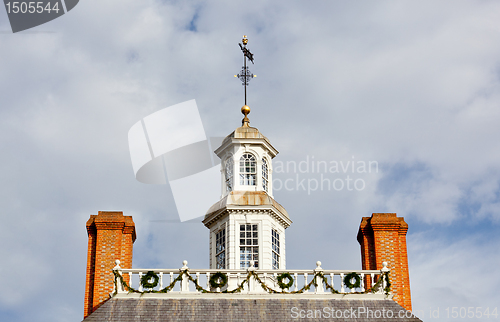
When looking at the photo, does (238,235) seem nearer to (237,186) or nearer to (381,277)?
(237,186)

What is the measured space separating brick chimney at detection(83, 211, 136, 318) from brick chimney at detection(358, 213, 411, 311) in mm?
9829

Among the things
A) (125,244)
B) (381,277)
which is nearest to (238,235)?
(125,244)

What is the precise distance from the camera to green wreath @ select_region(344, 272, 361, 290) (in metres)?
26.2

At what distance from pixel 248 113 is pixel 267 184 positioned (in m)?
3.65

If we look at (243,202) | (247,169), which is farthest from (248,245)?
(247,169)

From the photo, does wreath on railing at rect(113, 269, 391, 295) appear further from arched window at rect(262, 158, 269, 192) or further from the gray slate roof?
arched window at rect(262, 158, 269, 192)

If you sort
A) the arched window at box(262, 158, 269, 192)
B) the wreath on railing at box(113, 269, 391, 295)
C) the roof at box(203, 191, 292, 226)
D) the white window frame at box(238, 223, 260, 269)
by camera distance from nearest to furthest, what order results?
the wreath on railing at box(113, 269, 391, 295), the white window frame at box(238, 223, 260, 269), the roof at box(203, 191, 292, 226), the arched window at box(262, 158, 269, 192)

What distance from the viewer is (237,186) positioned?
32.2 meters

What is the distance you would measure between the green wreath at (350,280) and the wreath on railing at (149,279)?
668 centimetres

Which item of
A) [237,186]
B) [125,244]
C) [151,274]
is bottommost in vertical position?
[151,274]

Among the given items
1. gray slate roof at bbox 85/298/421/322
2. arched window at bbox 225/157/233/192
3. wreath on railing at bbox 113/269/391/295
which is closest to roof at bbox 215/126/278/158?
arched window at bbox 225/157/233/192

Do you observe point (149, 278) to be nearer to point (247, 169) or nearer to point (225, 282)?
point (225, 282)

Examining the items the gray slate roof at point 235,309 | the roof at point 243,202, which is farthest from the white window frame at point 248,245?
the gray slate roof at point 235,309

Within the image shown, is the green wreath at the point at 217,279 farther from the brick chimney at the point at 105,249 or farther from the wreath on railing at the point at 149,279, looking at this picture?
the brick chimney at the point at 105,249
